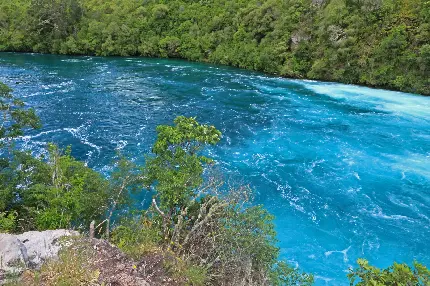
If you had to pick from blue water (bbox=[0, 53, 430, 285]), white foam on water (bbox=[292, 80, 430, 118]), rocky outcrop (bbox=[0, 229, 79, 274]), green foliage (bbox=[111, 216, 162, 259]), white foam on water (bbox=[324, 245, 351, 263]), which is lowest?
white foam on water (bbox=[324, 245, 351, 263])

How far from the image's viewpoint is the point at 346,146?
26.6 m

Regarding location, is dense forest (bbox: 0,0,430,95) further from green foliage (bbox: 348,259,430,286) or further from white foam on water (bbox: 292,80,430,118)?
green foliage (bbox: 348,259,430,286)

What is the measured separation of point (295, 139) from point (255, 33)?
33613mm

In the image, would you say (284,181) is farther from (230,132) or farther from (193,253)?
(193,253)

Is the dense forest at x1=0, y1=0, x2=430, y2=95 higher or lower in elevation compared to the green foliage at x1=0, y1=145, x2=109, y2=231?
higher

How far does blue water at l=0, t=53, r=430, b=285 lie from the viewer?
56.5 ft

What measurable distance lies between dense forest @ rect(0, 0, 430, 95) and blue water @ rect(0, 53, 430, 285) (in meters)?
3.58

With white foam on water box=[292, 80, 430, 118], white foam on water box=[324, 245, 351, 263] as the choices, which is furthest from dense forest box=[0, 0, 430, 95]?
white foam on water box=[324, 245, 351, 263]

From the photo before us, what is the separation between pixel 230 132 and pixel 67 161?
16117 mm

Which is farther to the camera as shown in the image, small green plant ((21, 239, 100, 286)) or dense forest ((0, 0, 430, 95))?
dense forest ((0, 0, 430, 95))

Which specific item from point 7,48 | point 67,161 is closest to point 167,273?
point 67,161

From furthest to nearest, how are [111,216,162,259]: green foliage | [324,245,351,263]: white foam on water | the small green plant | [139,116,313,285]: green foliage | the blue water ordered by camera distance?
the blue water
[324,245,351,263]: white foam on water
[139,116,313,285]: green foliage
[111,216,162,259]: green foliage
the small green plant

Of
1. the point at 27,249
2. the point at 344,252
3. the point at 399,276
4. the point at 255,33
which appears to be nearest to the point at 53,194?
the point at 27,249

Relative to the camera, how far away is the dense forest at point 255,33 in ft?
138
